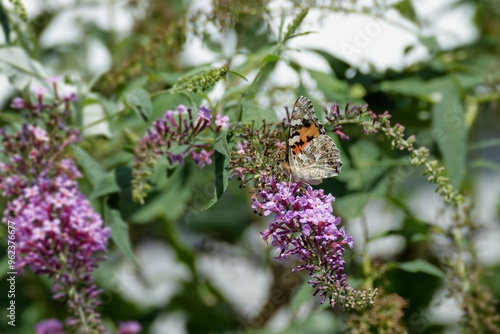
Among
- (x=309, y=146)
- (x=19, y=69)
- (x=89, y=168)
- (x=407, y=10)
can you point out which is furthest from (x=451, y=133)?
(x=19, y=69)

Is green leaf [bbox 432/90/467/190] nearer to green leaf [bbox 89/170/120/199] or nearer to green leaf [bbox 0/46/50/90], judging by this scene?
green leaf [bbox 89/170/120/199]

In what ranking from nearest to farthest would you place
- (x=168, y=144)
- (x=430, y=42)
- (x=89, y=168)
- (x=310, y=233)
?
(x=310, y=233) < (x=168, y=144) < (x=89, y=168) < (x=430, y=42)

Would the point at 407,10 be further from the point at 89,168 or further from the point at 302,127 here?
the point at 89,168

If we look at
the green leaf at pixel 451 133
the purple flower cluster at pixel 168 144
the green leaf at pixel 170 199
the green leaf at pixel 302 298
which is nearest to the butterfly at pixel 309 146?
the purple flower cluster at pixel 168 144

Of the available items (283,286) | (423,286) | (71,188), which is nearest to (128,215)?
(71,188)

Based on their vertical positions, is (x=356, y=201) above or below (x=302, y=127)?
below

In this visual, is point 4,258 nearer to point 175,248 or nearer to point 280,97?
point 175,248
